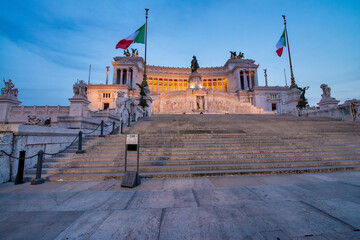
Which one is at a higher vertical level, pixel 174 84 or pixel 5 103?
pixel 174 84

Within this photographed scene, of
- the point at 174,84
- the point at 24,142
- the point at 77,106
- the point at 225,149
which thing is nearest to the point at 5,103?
the point at 77,106

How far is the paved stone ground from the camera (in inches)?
84.2

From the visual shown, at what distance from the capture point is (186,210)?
2.78 m

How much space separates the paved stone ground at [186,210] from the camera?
2.14m

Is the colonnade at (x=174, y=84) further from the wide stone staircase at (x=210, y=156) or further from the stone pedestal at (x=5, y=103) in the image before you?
the wide stone staircase at (x=210, y=156)

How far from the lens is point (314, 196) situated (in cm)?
330

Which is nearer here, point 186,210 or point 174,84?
point 186,210

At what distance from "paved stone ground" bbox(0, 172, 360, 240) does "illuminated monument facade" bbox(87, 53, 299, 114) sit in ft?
40.8

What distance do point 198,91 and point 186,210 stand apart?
30369 millimetres

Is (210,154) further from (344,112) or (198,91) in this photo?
(198,91)

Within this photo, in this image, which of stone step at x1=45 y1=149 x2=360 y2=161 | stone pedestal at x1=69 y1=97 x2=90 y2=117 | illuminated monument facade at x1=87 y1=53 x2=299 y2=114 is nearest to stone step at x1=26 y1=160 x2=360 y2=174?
stone step at x1=45 y1=149 x2=360 y2=161

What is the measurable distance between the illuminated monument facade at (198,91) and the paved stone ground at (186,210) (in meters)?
12.4

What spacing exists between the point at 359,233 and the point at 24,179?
812 cm

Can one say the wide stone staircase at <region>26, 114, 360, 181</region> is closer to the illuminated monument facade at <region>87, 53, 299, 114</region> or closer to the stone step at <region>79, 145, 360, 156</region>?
the stone step at <region>79, 145, 360, 156</region>
